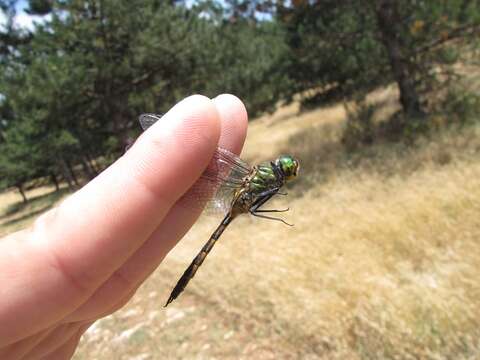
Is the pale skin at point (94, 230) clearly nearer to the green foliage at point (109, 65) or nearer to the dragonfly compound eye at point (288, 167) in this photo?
the dragonfly compound eye at point (288, 167)

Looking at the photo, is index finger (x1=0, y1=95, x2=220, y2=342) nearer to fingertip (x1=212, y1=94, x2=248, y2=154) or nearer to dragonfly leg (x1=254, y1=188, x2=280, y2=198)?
fingertip (x1=212, y1=94, x2=248, y2=154)

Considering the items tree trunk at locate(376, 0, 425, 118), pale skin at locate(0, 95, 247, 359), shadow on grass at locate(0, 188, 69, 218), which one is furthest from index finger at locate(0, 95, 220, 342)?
shadow on grass at locate(0, 188, 69, 218)

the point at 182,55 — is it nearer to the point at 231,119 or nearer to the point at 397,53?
the point at 397,53

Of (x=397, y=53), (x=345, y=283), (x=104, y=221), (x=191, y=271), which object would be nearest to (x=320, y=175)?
(x=397, y=53)

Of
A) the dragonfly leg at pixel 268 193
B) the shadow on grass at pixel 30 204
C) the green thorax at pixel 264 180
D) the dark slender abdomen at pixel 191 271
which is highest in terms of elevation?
the green thorax at pixel 264 180

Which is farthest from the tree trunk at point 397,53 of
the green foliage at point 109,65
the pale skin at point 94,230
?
the pale skin at point 94,230

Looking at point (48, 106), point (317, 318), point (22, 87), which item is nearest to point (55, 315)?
point (317, 318)
